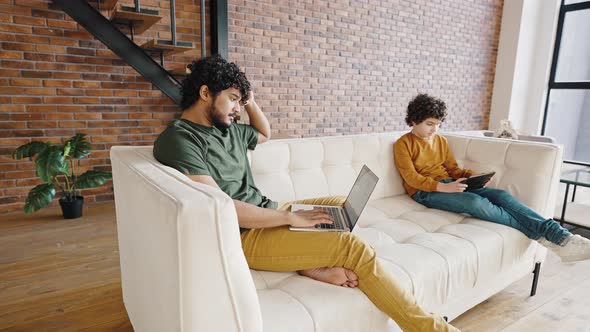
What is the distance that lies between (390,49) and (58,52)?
3.59m

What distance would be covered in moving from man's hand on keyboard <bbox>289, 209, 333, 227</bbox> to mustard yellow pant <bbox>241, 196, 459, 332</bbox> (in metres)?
0.04

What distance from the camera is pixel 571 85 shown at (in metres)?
5.29

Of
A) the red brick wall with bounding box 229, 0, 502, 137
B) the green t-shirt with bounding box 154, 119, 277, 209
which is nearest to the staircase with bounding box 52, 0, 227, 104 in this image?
the red brick wall with bounding box 229, 0, 502, 137

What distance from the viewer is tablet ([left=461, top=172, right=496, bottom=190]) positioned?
2.04 metres

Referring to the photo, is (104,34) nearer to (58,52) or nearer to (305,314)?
(58,52)

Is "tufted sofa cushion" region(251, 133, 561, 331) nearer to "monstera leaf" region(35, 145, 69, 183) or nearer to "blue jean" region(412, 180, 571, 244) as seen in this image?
"blue jean" region(412, 180, 571, 244)

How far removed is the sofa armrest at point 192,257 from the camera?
0.84 meters

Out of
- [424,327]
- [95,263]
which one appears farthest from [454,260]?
[95,263]

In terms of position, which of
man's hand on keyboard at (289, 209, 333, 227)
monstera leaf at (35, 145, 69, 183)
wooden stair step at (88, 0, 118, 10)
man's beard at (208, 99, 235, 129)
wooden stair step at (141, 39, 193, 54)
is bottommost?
monstera leaf at (35, 145, 69, 183)

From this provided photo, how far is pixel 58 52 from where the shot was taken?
296 centimetres

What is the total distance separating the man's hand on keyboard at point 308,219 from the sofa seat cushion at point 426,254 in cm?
18

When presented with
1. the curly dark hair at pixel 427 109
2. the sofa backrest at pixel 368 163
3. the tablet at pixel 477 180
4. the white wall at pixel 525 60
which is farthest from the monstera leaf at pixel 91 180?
the white wall at pixel 525 60

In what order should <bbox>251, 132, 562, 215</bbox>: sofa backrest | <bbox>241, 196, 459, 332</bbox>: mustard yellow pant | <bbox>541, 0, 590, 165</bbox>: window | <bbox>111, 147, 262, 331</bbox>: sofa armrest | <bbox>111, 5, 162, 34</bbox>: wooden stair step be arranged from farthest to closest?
<bbox>541, 0, 590, 165</bbox>: window, <bbox>111, 5, 162, 34</bbox>: wooden stair step, <bbox>251, 132, 562, 215</bbox>: sofa backrest, <bbox>241, 196, 459, 332</bbox>: mustard yellow pant, <bbox>111, 147, 262, 331</bbox>: sofa armrest

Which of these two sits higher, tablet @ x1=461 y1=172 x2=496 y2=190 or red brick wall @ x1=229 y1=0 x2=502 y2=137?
red brick wall @ x1=229 y1=0 x2=502 y2=137
